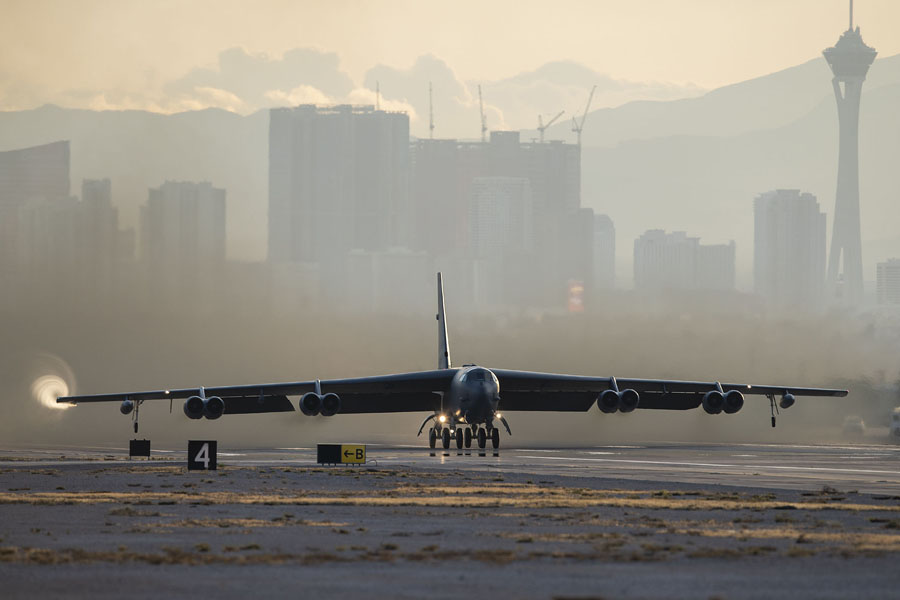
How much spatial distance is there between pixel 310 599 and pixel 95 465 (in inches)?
1646

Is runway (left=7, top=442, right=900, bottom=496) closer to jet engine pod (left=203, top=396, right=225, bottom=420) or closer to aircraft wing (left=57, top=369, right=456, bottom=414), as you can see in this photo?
aircraft wing (left=57, top=369, right=456, bottom=414)

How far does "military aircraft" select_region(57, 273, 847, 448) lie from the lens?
6962 cm

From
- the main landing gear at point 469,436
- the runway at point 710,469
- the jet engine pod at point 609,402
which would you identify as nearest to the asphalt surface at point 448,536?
the runway at point 710,469

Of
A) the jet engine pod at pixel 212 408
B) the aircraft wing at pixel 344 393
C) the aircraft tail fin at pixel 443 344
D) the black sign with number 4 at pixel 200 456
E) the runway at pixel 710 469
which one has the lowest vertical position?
the runway at pixel 710 469

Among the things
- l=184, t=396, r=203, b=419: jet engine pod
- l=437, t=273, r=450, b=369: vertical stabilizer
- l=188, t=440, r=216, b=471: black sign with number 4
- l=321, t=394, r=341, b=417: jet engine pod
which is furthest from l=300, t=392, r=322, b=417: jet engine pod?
l=188, t=440, r=216, b=471: black sign with number 4

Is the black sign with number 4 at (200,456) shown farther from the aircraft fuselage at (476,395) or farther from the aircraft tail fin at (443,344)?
the aircraft tail fin at (443,344)

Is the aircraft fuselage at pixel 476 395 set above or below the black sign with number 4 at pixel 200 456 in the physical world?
above

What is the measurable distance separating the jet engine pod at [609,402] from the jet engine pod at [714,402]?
17.7 feet

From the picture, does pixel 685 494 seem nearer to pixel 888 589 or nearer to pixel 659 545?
pixel 659 545

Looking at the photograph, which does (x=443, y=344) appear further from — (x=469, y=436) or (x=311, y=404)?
(x=311, y=404)

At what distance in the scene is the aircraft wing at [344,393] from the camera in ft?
248

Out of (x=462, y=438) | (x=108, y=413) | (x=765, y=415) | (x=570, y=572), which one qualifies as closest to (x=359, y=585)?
(x=570, y=572)

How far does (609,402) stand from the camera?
73.6 meters

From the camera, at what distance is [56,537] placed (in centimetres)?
2327
